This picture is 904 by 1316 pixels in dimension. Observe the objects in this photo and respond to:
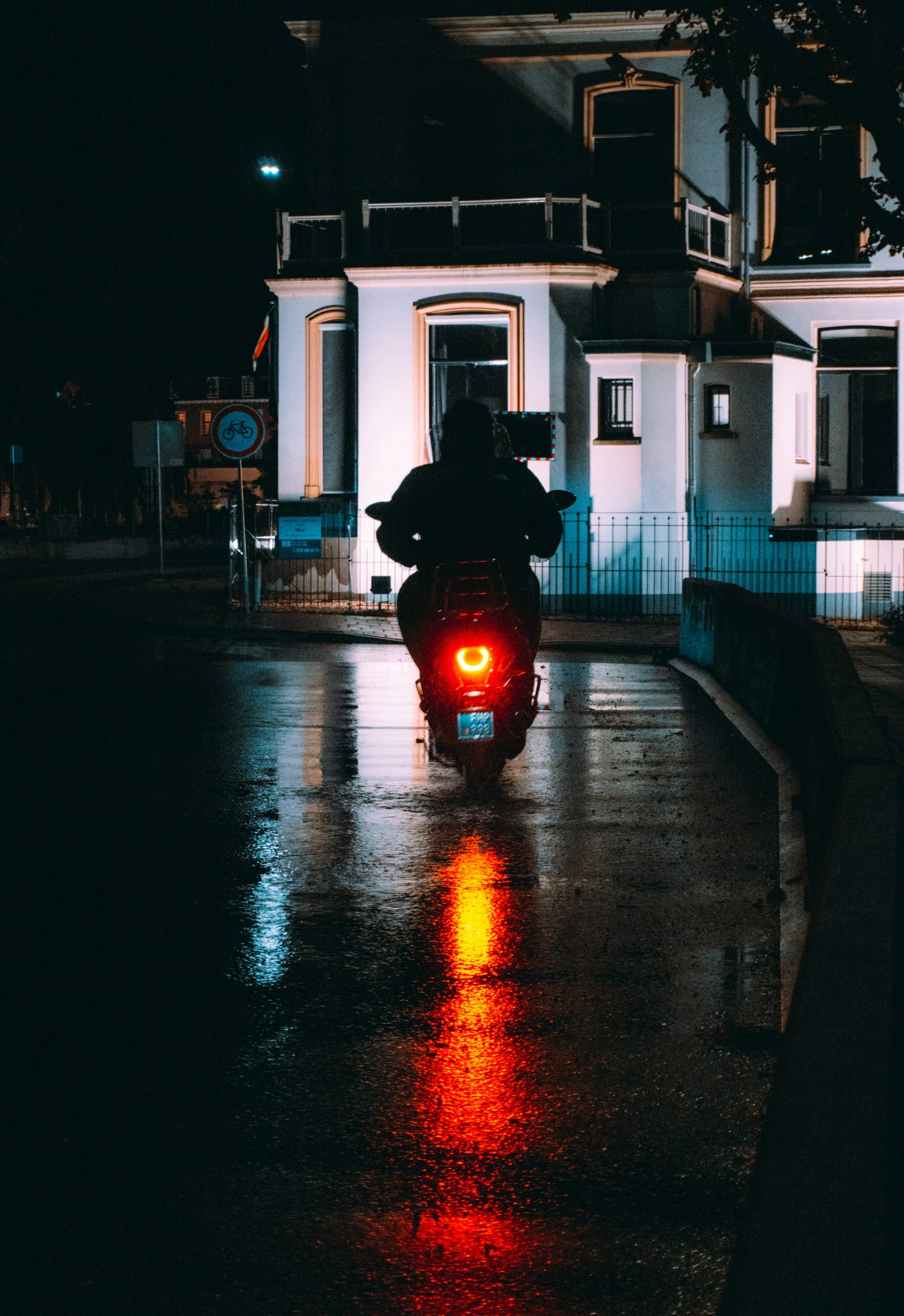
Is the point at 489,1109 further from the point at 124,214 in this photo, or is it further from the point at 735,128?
the point at 124,214

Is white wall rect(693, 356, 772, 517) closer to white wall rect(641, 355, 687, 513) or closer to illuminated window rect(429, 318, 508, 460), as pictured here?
white wall rect(641, 355, 687, 513)

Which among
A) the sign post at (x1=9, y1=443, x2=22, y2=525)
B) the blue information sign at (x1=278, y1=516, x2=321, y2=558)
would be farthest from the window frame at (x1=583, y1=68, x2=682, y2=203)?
the sign post at (x1=9, y1=443, x2=22, y2=525)

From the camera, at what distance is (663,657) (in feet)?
57.4

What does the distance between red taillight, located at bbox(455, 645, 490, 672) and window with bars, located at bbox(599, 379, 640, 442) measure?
18.5 metres

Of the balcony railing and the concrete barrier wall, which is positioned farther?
the balcony railing

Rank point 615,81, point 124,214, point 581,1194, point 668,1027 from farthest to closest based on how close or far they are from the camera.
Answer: point 124,214 → point 615,81 → point 668,1027 → point 581,1194

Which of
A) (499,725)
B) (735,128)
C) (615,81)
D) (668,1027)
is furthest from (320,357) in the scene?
(668,1027)

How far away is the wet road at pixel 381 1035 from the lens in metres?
3.21

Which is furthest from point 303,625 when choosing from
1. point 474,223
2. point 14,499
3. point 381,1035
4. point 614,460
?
point 14,499

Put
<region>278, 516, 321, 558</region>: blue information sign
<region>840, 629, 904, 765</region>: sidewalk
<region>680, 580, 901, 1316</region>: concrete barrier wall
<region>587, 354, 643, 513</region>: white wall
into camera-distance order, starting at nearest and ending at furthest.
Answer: <region>680, 580, 901, 1316</region>: concrete barrier wall
<region>840, 629, 904, 765</region>: sidewalk
<region>278, 516, 321, 558</region>: blue information sign
<region>587, 354, 643, 513</region>: white wall

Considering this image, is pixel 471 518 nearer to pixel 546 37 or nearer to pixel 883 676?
pixel 883 676

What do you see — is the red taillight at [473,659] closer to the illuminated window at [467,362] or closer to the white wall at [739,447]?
the illuminated window at [467,362]

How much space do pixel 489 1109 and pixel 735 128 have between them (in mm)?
15188

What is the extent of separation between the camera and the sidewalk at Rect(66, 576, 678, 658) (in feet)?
63.5
